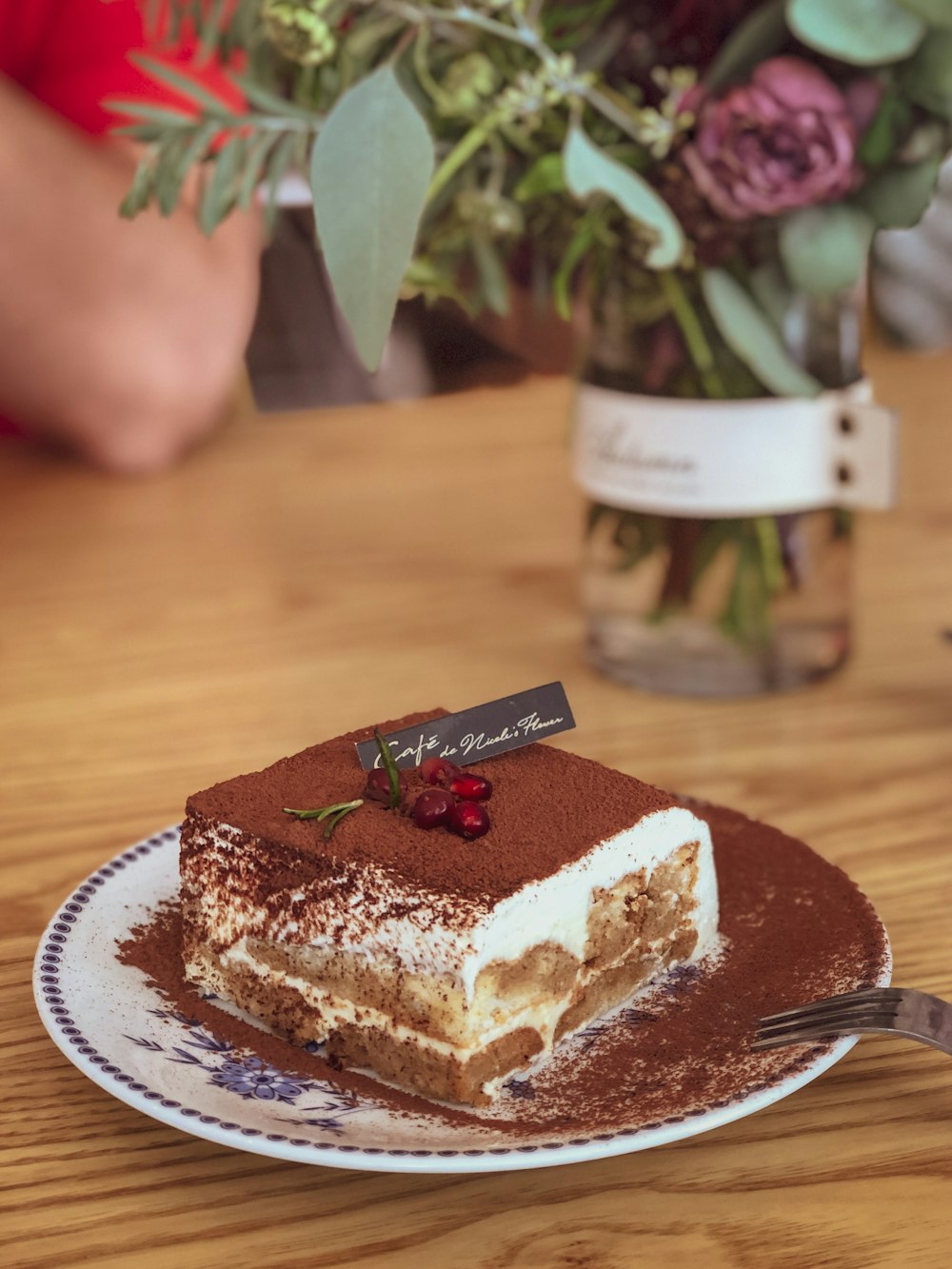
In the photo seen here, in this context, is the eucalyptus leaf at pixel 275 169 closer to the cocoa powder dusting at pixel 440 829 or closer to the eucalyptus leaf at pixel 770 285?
the eucalyptus leaf at pixel 770 285

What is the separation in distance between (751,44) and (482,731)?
64cm

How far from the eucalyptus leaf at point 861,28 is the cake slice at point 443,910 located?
23.0 inches

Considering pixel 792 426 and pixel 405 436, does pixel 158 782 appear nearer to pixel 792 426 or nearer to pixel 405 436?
pixel 792 426

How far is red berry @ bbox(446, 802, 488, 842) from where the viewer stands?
84cm

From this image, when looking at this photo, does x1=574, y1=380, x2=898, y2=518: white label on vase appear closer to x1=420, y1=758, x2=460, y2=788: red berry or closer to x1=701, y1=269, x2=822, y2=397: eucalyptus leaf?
x1=701, y1=269, x2=822, y2=397: eucalyptus leaf

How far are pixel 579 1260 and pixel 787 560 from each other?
2.72 feet

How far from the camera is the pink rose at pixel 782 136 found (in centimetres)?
121

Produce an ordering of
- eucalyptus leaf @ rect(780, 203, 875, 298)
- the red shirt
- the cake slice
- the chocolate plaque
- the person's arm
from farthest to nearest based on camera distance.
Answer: the red shirt < the person's arm < eucalyptus leaf @ rect(780, 203, 875, 298) < the chocolate plaque < the cake slice

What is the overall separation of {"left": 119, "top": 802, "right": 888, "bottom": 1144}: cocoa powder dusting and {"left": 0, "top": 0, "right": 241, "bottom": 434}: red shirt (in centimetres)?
173

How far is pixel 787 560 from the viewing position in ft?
4.65

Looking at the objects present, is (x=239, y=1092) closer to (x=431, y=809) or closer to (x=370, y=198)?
(x=431, y=809)

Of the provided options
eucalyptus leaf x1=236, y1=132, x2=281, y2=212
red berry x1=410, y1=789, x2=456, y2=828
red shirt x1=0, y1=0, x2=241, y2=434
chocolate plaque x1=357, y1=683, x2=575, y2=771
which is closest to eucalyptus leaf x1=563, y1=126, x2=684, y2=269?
eucalyptus leaf x1=236, y1=132, x2=281, y2=212

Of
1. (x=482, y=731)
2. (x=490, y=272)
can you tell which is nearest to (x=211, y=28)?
(x=490, y=272)

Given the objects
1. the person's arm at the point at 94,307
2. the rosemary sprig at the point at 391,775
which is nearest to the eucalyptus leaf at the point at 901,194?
the rosemary sprig at the point at 391,775
